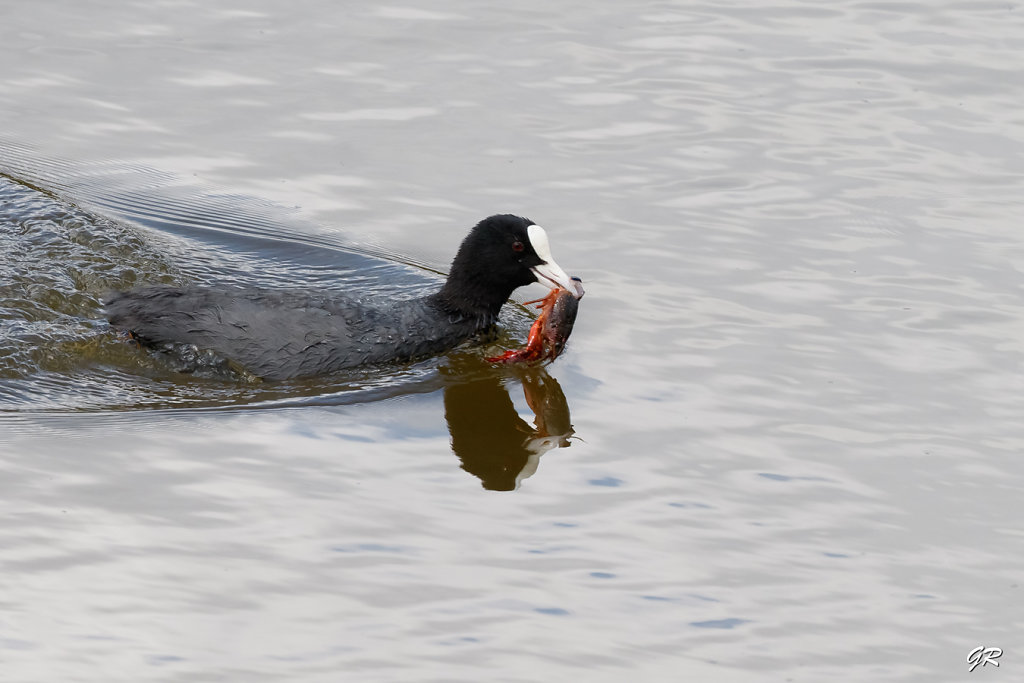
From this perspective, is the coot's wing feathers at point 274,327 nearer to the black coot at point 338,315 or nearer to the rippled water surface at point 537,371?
the black coot at point 338,315

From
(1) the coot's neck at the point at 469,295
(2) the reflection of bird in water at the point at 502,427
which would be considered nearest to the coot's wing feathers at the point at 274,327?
(1) the coot's neck at the point at 469,295

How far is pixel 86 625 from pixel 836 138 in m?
6.34

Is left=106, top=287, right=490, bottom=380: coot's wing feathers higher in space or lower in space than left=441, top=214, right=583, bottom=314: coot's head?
lower

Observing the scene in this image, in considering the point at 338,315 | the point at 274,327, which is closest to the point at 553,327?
the point at 338,315

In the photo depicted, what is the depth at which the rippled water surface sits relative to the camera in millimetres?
4867

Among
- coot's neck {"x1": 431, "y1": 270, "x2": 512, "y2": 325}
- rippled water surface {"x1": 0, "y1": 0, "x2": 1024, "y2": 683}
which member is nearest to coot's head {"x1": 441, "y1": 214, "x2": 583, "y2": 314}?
coot's neck {"x1": 431, "y1": 270, "x2": 512, "y2": 325}

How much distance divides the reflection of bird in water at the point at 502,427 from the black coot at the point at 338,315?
43cm

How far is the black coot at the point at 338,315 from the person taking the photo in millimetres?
6629

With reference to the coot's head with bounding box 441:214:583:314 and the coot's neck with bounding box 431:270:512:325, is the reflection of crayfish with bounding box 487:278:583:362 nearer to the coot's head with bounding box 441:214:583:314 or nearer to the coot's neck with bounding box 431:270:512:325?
the coot's head with bounding box 441:214:583:314

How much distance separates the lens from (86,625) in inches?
184

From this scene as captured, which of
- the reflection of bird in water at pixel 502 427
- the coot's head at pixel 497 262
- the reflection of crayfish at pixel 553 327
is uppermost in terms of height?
the coot's head at pixel 497 262

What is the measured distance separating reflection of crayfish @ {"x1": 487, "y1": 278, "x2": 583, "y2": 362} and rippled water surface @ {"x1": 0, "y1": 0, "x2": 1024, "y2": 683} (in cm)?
10

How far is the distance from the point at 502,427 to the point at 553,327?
68 centimetres

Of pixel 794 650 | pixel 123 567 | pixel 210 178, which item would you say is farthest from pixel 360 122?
pixel 794 650
